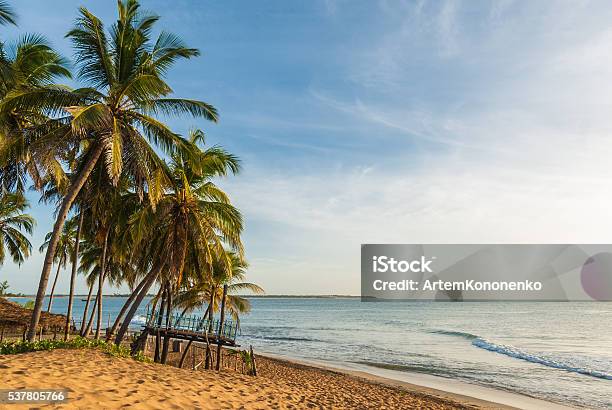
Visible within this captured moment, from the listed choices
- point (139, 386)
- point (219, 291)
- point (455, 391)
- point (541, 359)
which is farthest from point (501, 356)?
point (139, 386)

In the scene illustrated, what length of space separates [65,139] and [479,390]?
19.2 m

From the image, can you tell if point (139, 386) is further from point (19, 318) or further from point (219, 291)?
point (19, 318)

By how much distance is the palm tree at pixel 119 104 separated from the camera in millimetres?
12922

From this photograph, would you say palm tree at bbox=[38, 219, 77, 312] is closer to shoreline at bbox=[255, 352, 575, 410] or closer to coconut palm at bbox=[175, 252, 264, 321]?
coconut palm at bbox=[175, 252, 264, 321]

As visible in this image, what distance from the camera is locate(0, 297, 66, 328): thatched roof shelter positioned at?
102ft

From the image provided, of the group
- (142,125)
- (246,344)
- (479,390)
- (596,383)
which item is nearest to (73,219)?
(142,125)

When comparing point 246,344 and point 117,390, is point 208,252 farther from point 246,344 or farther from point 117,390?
point 246,344

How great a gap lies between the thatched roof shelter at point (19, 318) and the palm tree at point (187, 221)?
18230 mm

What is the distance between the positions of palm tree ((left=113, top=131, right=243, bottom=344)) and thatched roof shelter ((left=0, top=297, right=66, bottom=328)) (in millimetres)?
18230

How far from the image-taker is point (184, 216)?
1703 centimetres

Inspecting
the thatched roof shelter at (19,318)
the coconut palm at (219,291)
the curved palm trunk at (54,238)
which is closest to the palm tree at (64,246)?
the thatched roof shelter at (19,318)

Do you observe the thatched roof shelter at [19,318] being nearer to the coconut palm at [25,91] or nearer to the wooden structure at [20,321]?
the wooden structure at [20,321]

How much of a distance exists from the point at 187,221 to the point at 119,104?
16.7 feet

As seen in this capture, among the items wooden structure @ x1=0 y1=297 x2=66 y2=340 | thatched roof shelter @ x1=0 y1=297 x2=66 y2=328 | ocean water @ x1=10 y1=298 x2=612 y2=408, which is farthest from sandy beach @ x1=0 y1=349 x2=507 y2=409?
thatched roof shelter @ x1=0 y1=297 x2=66 y2=328
